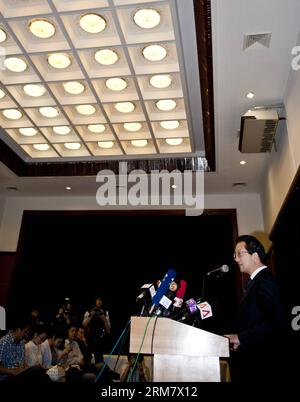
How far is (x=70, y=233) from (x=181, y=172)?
7.64ft

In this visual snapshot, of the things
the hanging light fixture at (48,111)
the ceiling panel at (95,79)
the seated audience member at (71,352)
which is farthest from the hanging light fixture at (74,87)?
Result: the seated audience member at (71,352)

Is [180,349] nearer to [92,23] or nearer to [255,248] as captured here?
[255,248]

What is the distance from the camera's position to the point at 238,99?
3.28 metres

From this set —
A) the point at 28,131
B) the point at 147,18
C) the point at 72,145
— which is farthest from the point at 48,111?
the point at 147,18

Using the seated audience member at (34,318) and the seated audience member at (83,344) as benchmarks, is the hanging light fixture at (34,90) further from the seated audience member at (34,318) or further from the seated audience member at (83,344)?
the seated audience member at (83,344)

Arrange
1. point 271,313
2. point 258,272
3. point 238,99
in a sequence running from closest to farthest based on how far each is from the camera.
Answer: point 271,313 < point 258,272 < point 238,99

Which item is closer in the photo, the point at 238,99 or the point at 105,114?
the point at 238,99

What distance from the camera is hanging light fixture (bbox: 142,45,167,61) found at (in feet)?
10.1

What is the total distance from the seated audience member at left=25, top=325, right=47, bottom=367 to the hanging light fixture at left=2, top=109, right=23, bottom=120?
271 centimetres

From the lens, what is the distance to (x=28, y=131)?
14.2 feet

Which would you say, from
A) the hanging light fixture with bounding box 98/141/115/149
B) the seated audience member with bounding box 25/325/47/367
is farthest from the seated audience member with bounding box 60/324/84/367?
the hanging light fixture with bounding box 98/141/115/149

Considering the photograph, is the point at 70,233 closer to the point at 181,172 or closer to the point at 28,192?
the point at 28,192

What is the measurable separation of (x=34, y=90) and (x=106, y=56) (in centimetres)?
95

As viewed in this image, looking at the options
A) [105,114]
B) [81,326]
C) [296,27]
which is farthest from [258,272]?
[81,326]
